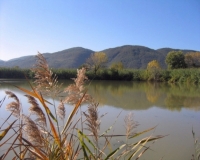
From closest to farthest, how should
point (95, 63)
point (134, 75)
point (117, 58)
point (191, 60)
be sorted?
point (95, 63)
point (134, 75)
point (191, 60)
point (117, 58)

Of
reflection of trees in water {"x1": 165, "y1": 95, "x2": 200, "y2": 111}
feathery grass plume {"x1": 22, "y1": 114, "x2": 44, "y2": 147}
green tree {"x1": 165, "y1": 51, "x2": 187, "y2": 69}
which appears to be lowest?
reflection of trees in water {"x1": 165, "y1": 95, "x2": 200, "y2": 111}

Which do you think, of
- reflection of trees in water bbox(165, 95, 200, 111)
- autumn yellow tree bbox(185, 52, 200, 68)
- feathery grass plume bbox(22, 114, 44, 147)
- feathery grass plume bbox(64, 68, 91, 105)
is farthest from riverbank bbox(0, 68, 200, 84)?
feathery grass plume bbox(22, 114, 44, 147)

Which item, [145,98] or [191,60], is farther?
[191,60]

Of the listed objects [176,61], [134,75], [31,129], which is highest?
[176,61]

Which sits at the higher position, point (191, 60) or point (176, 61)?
point (191, 60)

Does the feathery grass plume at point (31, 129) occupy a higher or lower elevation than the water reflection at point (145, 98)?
higher

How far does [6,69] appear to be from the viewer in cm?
2567

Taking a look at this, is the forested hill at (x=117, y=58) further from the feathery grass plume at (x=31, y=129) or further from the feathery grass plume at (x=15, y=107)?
the feathery grass plume at (x=31, y=129)

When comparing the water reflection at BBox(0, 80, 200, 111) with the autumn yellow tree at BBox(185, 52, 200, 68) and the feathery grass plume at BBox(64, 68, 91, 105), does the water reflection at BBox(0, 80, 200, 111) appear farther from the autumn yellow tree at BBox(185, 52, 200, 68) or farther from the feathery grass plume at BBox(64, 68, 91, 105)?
the autumn yellow tree at BBox(185, 52, 200, 68)

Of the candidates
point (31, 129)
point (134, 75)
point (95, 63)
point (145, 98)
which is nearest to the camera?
point (31, 129)

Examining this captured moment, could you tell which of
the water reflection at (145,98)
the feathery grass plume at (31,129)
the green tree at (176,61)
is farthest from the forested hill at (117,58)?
the feathery grass plume at (31,129)

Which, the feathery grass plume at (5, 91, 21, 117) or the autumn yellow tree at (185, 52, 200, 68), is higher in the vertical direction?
the autumn yellow tree at (185, 52, 200, 68)

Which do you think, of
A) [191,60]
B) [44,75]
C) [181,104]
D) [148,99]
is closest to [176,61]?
[191,60]

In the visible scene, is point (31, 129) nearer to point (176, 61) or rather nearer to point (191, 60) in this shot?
point (176, 61)
